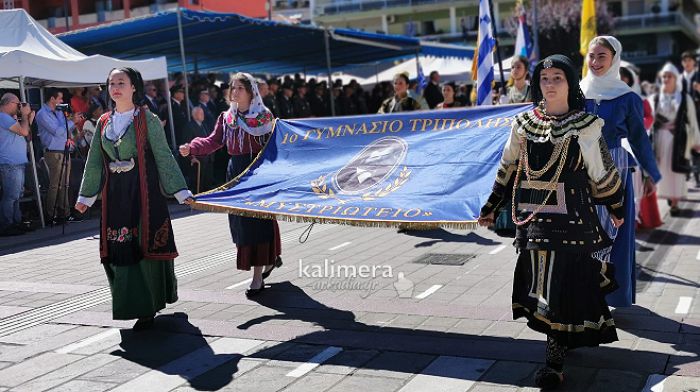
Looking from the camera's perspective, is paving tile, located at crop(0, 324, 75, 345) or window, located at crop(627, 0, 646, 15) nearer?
paving tile, located at crop(0, 324, 75, 345)

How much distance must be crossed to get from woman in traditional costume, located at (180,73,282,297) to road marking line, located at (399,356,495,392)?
8.36 feet

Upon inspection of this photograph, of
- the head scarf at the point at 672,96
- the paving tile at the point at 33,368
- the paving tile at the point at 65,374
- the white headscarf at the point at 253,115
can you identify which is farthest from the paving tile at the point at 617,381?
the head scarf at the point at 672,96

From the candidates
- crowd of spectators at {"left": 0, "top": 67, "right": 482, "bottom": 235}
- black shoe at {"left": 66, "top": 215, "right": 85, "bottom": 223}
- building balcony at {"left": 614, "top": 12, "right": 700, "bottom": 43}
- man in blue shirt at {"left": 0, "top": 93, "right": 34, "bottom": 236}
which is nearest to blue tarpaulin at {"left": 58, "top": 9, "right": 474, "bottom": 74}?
crowd of spectators at {"left": 0, "top": 67, "right": 482, "bottom": 235}

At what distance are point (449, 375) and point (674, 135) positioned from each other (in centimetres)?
805

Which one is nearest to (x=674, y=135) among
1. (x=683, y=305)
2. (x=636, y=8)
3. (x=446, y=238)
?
(x=446, y=238)

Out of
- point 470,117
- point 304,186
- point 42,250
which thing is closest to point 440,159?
point 470,117

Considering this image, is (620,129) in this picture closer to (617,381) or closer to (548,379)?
(617,381)

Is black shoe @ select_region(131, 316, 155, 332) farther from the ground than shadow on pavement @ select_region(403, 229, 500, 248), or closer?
farther from the ground

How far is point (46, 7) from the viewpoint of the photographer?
189ft

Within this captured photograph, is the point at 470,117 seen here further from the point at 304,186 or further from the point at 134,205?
the point at 134,205

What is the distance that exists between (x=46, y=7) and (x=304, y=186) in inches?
2245

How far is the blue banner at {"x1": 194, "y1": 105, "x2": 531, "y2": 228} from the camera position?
548 cm

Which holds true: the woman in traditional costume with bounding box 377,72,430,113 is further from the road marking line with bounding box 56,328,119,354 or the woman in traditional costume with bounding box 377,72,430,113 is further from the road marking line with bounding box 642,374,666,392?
the road marking line with bounding box 642,374,666,392

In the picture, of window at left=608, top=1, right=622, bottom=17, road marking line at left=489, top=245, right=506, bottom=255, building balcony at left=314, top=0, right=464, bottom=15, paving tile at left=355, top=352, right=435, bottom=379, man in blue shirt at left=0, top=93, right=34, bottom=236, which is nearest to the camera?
paving tile at left=355, top=352, right=435, bottom=379
